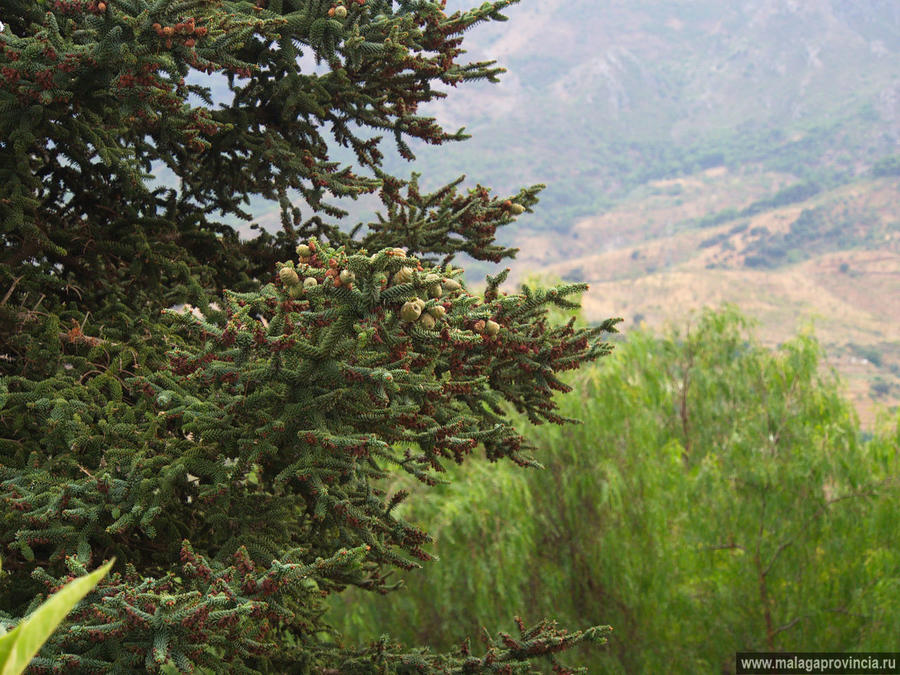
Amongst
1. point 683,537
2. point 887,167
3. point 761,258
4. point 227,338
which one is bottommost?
point 683,537

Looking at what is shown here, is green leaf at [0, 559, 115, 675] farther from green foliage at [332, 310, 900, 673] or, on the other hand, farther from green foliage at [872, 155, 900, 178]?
green foliage at [872, 155, 900, 178]

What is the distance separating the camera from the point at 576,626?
31.7 ft

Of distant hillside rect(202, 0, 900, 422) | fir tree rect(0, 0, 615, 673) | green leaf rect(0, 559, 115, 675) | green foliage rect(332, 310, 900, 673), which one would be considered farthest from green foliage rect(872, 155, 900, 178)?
green leaf rect(0, 559, 115, 675)

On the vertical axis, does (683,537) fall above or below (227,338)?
below

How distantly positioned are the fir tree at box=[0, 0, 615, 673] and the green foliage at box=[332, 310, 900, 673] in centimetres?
491

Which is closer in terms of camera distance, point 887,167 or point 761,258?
point 761,258

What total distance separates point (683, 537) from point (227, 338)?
772 centimetres

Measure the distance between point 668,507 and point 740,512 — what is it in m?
0.84

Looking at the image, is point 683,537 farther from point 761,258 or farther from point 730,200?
point 730,200

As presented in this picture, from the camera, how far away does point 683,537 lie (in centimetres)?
963

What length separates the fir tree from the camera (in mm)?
3082

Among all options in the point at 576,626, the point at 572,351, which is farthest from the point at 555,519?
the point at 572,351

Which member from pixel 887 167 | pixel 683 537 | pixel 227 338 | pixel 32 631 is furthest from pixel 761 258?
pixel 32 631

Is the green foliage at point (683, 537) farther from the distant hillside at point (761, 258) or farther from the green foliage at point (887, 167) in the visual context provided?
the green foliage at point (887, 167)
